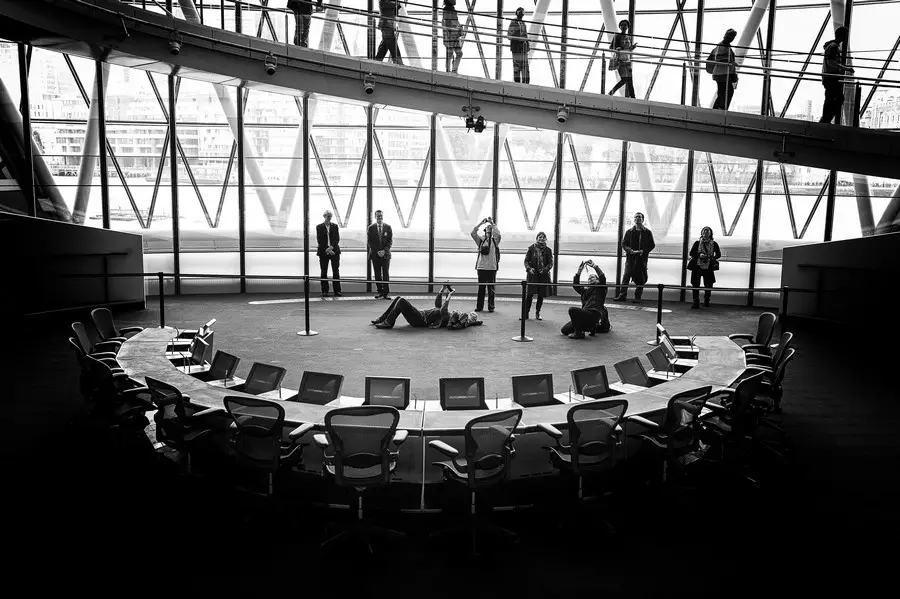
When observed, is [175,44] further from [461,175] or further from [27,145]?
[461,175]

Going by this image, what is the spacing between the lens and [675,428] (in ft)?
22.0

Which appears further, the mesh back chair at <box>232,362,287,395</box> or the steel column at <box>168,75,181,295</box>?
the steel column at <box>168,75,181,295</box>

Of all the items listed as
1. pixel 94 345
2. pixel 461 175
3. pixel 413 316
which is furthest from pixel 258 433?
pixel 461 175

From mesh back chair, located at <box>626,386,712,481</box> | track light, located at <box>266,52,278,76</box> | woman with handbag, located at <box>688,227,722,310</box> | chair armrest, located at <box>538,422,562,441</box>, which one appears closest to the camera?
chair armrest, located at <box>538,422,562,441</box>

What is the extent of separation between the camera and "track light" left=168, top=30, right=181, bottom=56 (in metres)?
13.4

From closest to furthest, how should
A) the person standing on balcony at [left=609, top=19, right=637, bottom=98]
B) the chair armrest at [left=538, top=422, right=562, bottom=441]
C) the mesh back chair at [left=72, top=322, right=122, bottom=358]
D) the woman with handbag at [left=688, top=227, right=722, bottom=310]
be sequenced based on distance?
the chair armrest at [left=538, top=422, right=562, bottom=441]
the mesh back chair at [left=72, top=322, right=122, bottom=358]
the person standing on balcony at [left=609, top=19, right=637, bottom=98]
the woman with handbag at [left=688, top=227, right=722, bottom=310]

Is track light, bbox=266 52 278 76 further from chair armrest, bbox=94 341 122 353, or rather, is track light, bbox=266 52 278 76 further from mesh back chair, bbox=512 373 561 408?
mesh back chair, bbox=512 373 561 408

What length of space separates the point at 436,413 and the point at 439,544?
125cm

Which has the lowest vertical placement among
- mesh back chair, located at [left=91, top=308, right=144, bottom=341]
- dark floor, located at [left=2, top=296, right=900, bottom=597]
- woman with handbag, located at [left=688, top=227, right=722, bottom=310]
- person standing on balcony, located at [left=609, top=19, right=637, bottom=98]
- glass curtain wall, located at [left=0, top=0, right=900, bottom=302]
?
dark floor, located at [left=2, top=296, right=900, bottom=597]

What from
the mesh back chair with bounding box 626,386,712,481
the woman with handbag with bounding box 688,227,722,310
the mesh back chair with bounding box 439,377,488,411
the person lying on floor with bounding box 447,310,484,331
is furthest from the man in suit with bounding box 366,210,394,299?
the mesh back chair with bounding box 626,386,712,481

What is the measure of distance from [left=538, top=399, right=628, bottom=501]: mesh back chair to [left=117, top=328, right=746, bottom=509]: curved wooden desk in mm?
344

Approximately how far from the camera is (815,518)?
247 inches

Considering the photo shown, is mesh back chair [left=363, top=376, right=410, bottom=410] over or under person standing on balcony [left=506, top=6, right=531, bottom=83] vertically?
under

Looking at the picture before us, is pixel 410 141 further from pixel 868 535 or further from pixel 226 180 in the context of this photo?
pixel 868 535
